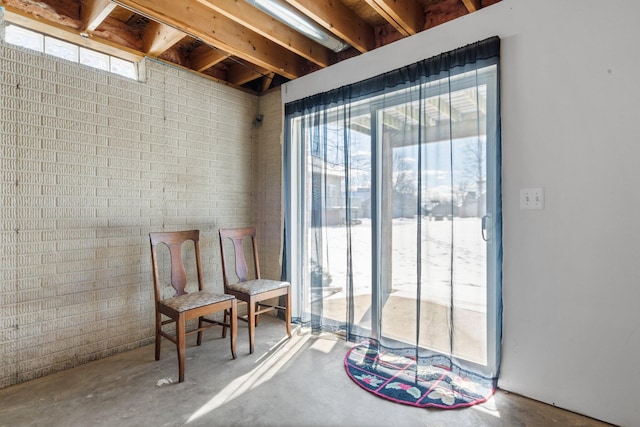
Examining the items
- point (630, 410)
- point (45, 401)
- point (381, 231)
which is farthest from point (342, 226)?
point (45, 401)

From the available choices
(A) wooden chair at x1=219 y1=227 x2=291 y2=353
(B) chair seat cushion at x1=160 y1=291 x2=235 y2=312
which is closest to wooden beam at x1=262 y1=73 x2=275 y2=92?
(A) wooden chair at x1=219 y1=227 x2=291 y2=353

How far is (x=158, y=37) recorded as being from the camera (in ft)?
9.29

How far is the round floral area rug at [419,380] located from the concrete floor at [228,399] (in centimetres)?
6

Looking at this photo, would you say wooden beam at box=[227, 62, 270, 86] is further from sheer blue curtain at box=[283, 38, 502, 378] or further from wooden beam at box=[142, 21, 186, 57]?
wooden beam at box=[142, 21, 186, 57]

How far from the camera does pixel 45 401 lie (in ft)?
6.80

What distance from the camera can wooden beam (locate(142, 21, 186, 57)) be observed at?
271 centimetres

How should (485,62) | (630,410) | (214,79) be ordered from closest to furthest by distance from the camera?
(630,410), (485,62), (214,79)

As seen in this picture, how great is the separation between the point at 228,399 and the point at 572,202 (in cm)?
242

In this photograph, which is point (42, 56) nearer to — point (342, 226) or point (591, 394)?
point (342, 226)

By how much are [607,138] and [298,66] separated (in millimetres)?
2762

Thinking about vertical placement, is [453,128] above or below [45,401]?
above

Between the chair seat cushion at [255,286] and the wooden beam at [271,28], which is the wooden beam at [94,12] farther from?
the chair seat cushion at [255,286]

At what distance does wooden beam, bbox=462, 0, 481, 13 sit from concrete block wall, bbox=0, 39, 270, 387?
2.48 metres

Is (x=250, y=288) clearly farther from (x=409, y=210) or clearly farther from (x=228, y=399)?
(x=409, y=210)
